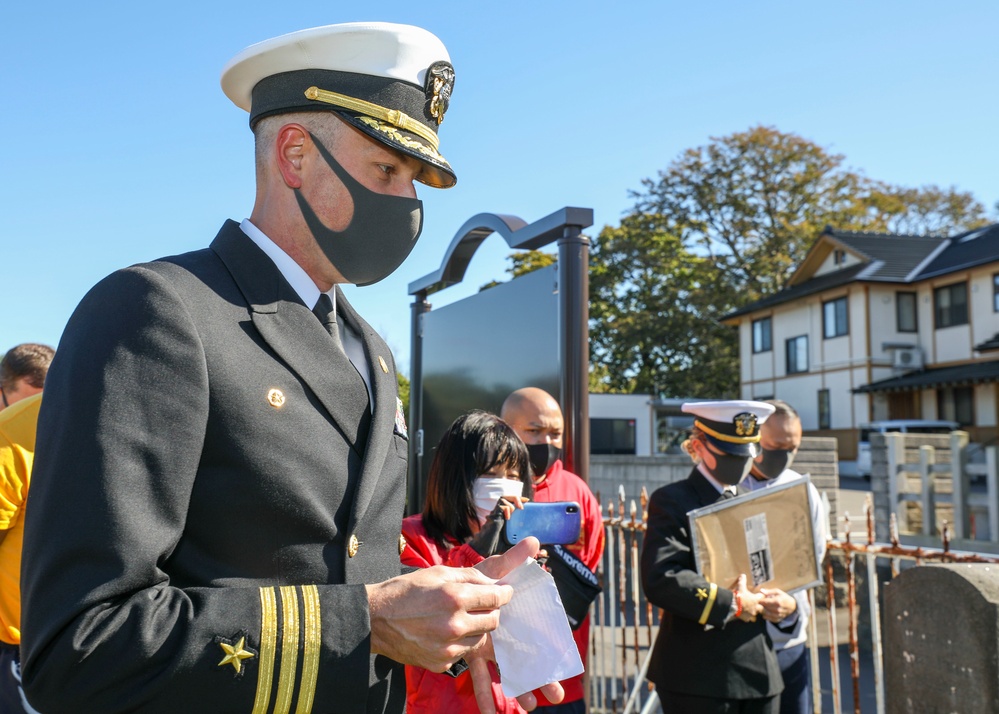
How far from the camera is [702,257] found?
37.8 meters

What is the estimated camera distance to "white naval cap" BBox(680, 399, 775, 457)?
3.79 m

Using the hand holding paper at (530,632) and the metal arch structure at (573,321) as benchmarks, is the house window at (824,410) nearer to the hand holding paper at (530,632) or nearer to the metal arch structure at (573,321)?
the metal arch structure at (573,321)

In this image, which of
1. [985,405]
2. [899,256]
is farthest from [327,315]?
[899,256]

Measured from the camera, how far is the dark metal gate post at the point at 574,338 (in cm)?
448

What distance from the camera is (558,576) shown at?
10.9ft

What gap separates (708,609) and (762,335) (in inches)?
1437

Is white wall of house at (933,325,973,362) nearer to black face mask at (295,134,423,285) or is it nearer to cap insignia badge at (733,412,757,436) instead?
cap insignia badge at (733,412,757,436)

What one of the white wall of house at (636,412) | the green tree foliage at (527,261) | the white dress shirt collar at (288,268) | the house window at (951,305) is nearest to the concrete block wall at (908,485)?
the green tree foliage at (527,261)

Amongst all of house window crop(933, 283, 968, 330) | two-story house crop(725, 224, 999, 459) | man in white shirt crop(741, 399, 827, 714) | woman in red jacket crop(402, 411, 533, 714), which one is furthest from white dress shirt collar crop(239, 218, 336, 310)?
house window crop(933, 283, 968, 330)

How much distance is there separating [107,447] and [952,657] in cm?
307

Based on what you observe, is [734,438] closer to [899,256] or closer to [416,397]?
[416,397]

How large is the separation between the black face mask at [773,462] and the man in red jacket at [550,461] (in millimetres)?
1333

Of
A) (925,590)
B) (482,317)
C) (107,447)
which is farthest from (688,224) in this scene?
(107,447)

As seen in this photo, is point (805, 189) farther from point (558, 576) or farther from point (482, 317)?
point (558, 576)
